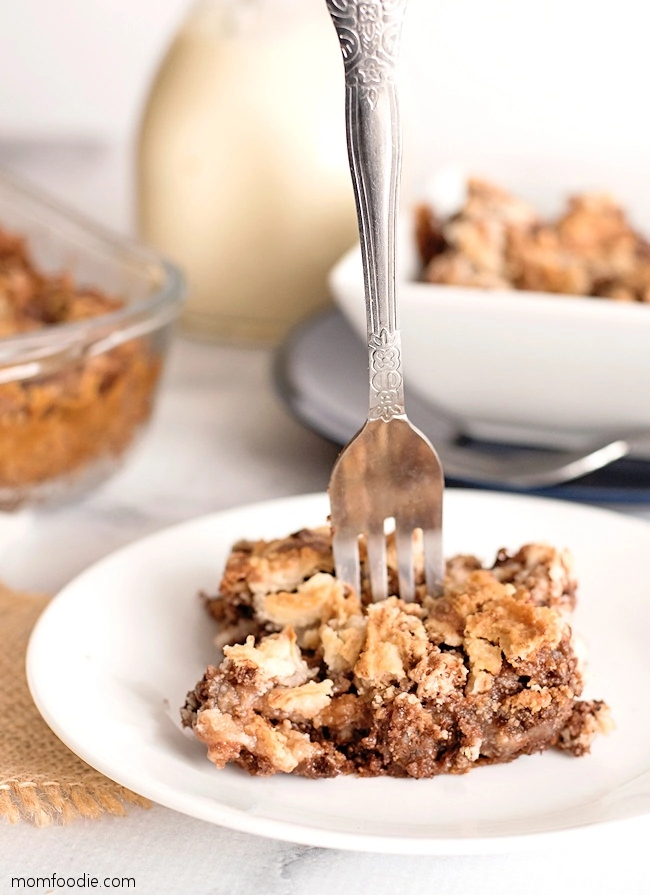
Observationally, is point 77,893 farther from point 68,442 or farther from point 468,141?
point 468,141

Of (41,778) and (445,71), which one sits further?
(445,71)

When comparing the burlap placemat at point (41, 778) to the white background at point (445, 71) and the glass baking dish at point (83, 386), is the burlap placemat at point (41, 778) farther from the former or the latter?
the white background at point (445, 71)

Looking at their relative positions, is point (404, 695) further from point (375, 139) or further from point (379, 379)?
point (375, 139)

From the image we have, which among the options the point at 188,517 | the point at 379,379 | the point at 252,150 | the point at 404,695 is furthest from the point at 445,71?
the point at 404,695

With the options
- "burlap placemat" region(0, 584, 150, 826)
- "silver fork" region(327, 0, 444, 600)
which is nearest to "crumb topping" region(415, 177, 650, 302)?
"silver fork" region(327, 0, 444, 600)

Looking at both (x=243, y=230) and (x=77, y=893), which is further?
(x=243, y=230)

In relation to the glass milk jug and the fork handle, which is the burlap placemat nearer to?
the fork handle

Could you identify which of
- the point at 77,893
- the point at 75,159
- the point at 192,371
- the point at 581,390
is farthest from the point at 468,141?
the point at 77,893

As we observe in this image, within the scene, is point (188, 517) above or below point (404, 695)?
below
